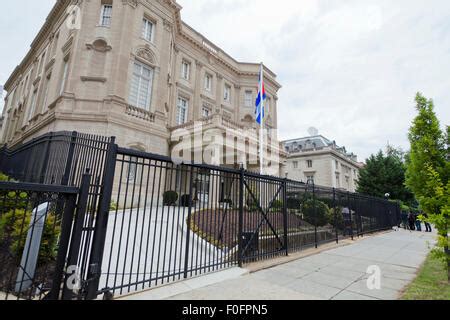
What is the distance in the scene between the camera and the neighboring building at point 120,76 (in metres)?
14.7

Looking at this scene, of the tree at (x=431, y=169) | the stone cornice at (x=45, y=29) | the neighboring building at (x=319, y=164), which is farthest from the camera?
the neighboring building at (x=319, y=164)

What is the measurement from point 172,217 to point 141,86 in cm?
1264

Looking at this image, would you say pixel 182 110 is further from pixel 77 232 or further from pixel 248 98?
pixel 77 232

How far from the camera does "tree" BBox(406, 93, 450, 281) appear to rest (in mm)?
4887

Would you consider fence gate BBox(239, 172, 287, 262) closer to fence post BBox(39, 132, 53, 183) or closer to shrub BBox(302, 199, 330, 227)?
shrub BBox(302, 199, 330, 227)

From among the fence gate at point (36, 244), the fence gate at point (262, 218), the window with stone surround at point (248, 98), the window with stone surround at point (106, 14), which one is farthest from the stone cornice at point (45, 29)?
the fence gate at point (262, 218)

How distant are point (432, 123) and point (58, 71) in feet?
70.3

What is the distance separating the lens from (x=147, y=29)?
17.7 m

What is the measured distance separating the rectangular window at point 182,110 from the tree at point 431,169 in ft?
61.4

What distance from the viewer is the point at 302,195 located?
847 cm

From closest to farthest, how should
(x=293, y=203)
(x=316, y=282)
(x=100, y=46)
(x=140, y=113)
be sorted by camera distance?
(x=316, y=282), (x=293, y=203), (x=100, y=46), (x=140, y=113)

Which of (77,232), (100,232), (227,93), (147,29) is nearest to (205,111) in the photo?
(227,93)

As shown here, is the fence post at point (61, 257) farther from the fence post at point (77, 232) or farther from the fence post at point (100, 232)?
the fence post at point (100, 232)

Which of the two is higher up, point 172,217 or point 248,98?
point 248,98
